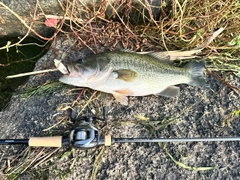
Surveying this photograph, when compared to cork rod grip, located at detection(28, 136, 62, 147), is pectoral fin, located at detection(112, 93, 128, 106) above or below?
above

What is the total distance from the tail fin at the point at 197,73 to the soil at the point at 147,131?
4.9 inches

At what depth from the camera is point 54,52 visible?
11.5 feet

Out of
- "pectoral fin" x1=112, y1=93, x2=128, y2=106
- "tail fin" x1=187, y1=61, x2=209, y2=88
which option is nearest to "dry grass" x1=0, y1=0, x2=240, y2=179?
"tail fin" x1=187, y1=61, x2=209, y2=88

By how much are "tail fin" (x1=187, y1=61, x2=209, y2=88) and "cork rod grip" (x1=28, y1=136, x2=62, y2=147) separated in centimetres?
145

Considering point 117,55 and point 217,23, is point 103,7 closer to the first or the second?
point 117,55

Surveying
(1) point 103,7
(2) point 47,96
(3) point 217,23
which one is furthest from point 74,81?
(3) point 217,23

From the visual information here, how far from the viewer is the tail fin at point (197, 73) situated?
3271mm

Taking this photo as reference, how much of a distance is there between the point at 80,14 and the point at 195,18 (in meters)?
1.21

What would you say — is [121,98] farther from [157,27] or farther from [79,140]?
[157,27]

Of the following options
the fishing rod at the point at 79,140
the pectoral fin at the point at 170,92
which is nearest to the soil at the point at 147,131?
the pectoral fin at the point at 170,92

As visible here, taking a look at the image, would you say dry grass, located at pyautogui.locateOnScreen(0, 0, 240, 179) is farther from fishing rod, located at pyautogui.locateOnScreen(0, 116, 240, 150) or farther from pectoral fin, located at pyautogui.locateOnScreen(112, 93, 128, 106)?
fishing rod, located at pyautogui.locateOnScreen(0, 116, 240, 150)

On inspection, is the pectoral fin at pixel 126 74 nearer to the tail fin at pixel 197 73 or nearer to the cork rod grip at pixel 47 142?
the tail fin at pixel 197 73

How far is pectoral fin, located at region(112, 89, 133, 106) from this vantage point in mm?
3097

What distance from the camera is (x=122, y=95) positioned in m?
3.15
